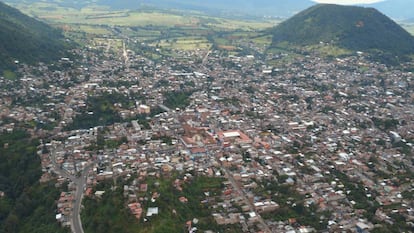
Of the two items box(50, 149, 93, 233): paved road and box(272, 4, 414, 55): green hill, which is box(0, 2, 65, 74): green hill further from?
box(272, 4, 414, 55): green hill

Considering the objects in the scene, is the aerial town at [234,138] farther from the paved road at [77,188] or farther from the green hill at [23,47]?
the green hill at [23,47]

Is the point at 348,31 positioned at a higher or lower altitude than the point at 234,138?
higher

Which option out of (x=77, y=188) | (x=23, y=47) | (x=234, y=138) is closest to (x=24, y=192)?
(x=77, y=188)

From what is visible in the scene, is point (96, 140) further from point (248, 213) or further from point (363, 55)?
point (363, 55)

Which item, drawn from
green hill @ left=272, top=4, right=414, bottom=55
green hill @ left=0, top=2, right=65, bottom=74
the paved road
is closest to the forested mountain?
the paved road

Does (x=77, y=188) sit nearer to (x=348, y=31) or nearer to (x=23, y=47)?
(x=23, y=47)

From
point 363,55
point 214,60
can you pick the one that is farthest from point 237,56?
point 363,55

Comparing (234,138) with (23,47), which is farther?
(23,47)
